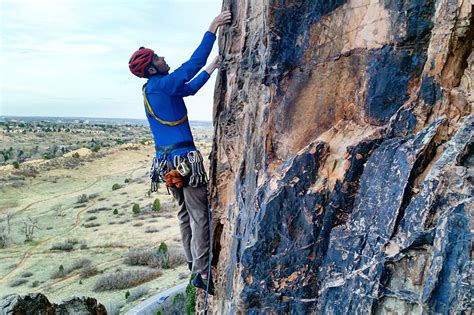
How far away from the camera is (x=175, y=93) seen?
5855mm

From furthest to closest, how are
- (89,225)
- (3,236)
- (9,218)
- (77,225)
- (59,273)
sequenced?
(9,218) → (77,225) → (89,225) → (3,236) → (59,273)

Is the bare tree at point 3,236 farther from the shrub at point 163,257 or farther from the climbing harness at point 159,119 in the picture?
the climbing harness at point 159,119

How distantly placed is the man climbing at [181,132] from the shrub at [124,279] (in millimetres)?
14943

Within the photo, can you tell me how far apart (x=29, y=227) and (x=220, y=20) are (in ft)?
93.8

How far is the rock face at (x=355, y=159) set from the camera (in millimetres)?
3441

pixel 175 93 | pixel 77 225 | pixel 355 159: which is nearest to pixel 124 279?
pixel 77 225

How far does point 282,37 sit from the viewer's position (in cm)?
486

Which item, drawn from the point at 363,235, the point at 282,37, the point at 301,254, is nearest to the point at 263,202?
the point at 301,254

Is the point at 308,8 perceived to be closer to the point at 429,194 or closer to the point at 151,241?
the point at 429,194

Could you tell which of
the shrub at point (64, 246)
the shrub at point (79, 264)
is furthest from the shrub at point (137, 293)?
the shrub at point (64, 246)

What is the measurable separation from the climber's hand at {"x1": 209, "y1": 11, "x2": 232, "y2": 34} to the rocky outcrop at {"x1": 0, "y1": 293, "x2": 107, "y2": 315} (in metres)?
8.85

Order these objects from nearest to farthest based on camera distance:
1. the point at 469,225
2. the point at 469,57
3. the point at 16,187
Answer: the point at 469,225 < the point at 469,57 < the point at 16,187

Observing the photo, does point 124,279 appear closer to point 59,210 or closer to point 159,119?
point 159,119

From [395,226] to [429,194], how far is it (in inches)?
14.3
